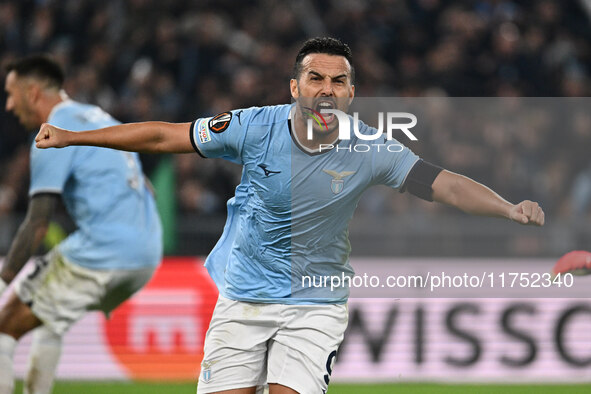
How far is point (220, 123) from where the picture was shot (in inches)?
160

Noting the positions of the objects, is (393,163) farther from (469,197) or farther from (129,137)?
(129,137)

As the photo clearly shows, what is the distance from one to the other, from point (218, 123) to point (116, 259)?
89.0 inches

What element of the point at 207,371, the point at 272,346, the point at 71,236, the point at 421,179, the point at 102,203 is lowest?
the point at 207,371

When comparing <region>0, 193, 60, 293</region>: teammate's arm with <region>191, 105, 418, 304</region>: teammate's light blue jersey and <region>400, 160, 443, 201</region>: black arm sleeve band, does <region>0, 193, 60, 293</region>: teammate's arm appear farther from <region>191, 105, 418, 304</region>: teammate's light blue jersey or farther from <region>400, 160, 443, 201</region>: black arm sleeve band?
<region>400, 160, 443, 201</region>: black arm sleeve band

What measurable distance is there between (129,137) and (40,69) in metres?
2.47

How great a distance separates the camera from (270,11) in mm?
12203

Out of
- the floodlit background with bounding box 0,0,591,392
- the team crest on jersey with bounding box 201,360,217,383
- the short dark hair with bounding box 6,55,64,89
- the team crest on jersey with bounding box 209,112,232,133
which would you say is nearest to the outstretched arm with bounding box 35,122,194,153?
the team crest on jersey with bounding box 209,112,232,133

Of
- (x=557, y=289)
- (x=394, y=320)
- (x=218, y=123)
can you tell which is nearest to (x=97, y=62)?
(x=394, y=320)

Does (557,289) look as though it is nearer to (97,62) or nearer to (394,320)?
(394,320)

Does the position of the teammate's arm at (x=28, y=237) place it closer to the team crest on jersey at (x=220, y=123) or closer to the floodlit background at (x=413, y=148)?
the team crest on jersey at (x=220, y=123)

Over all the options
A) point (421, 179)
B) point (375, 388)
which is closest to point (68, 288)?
point (421, 179)

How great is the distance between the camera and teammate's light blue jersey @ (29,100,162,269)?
5.88m

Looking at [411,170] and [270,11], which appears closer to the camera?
[411,170]

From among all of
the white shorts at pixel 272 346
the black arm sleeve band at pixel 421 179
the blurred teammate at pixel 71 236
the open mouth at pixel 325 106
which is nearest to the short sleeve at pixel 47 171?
the blurred teammate at pixel 71 236
